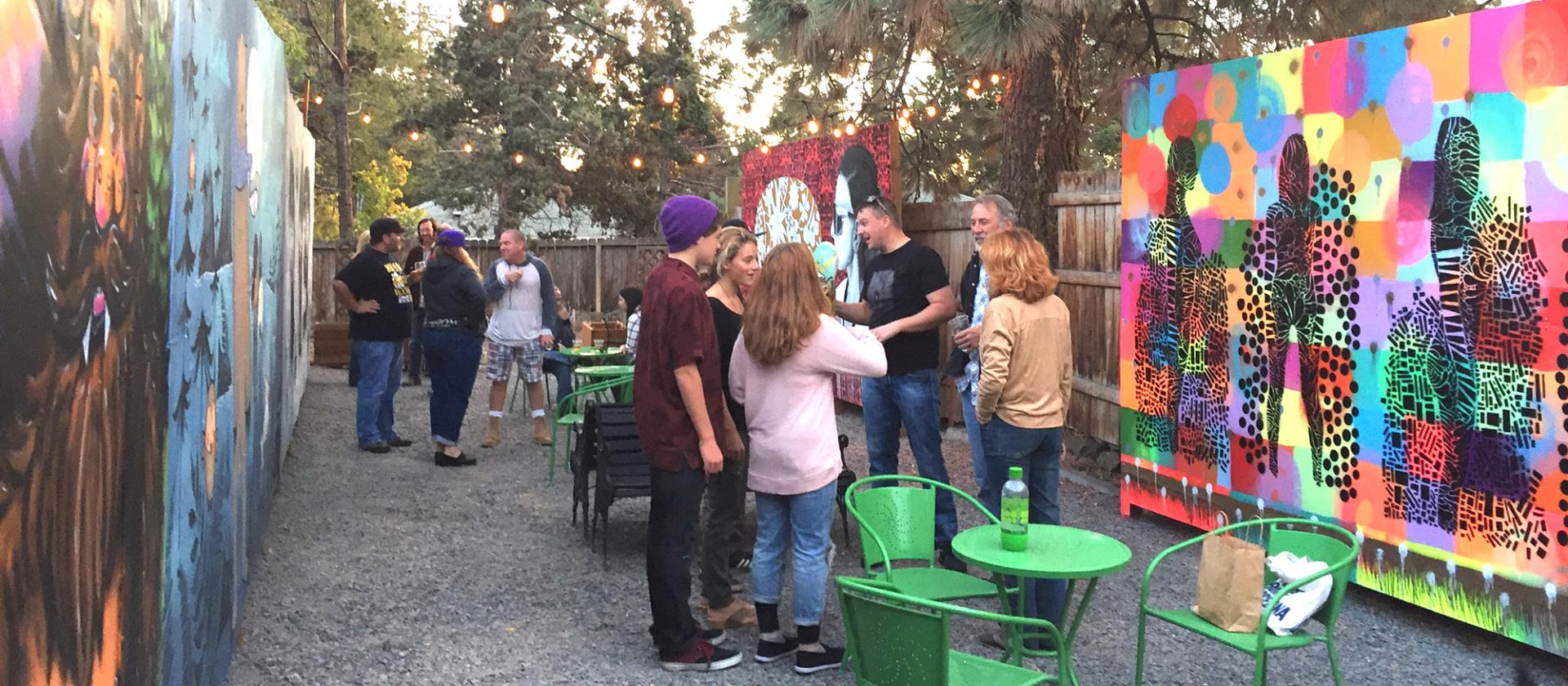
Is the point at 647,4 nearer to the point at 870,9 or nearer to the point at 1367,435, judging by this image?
the point at 870,9

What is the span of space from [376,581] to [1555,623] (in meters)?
4.92

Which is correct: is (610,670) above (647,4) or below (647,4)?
below

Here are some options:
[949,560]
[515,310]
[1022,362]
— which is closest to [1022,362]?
[1022,362]

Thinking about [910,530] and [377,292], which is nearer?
[910,530]

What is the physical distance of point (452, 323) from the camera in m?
8.60

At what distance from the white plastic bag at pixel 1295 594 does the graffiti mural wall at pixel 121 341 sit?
316 centimetres

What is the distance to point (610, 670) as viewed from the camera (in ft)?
15.5

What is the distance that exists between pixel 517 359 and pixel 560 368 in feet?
2.49

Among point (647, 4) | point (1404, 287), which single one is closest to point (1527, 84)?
point (1404, 287)

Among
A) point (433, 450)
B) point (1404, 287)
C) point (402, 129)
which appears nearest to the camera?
point (1404, 287)

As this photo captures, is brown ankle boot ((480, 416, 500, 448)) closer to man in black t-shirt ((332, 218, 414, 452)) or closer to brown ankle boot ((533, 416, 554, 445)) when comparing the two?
brown ankle boot ((533, 416, 554, 445))

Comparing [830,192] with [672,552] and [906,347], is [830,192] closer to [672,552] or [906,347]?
[906,347]

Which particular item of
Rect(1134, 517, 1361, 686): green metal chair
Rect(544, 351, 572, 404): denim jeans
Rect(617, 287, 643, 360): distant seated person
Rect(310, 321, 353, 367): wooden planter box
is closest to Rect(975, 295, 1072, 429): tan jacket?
Rect(1134, 517, 1361, 686): green metal chair

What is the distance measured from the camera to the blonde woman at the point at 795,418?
4336 mm
